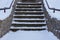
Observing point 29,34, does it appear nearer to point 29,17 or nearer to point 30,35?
point 30,35

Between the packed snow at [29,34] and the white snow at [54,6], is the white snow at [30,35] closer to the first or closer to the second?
the packed snow at [29,34]

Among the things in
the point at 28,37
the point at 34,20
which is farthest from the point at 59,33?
the point at 34,20

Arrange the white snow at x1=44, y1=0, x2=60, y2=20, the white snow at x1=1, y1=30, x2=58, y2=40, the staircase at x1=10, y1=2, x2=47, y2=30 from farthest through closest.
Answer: the staircase at x1=10, y1=2, x2=47, y2=30 < the white snow at x1=44, y1=0, x2=60, y2=20 < the white snow at x1=1, y1=30, x2=58, y2=40

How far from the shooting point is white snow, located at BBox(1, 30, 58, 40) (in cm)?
850

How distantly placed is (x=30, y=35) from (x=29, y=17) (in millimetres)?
1815

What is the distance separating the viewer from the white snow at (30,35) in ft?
27.9

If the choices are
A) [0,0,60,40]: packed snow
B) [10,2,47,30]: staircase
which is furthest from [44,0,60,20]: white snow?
[10,2,47,30]: staircase

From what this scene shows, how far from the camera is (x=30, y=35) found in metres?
8.83

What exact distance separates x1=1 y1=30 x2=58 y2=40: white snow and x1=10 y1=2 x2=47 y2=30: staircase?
1.16 feet

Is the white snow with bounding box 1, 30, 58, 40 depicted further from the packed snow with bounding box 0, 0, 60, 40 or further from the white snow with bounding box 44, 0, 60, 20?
the white snow with bounding box 44, 0, 60, 20

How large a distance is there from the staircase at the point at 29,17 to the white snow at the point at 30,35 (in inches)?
13.9

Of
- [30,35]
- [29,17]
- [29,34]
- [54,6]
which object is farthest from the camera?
[54,6]

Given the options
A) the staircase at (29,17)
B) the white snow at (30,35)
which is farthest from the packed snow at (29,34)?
the staircase at (29,17)

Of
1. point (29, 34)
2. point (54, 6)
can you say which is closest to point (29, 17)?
point (54, 6)
